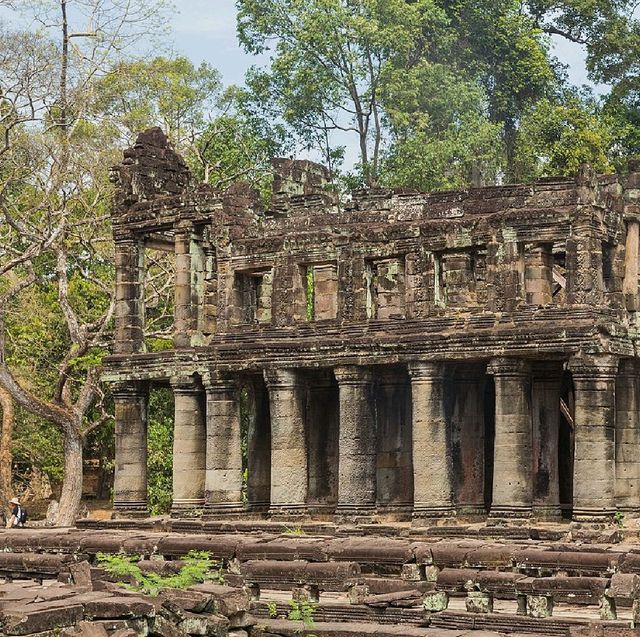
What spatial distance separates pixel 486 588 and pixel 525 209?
10.3 meters

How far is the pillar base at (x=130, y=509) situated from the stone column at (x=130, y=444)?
0.28 ft

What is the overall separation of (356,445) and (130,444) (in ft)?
20.6

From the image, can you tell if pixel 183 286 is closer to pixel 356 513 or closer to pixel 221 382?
pixel 221 382

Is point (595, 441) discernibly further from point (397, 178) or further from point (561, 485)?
point (397, 178)

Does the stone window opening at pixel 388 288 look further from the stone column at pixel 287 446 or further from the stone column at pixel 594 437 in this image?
the stone column at pixel 594 437

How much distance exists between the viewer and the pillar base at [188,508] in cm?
3256

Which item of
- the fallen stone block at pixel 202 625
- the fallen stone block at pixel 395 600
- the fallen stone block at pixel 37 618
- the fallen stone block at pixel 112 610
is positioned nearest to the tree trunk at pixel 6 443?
the fallen stone block at pixel 395 600

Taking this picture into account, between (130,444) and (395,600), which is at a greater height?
(130,444)

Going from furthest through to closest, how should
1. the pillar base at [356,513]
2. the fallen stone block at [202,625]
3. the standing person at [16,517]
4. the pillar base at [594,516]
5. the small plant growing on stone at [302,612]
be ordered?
the standing person at [16,517]
the pillar base at [356,513]
the pillar base at [594,516]
the small plant growing on stone at [302,612]
the fallen stone block at [202,625]

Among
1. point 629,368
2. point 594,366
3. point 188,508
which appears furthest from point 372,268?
point 188,508

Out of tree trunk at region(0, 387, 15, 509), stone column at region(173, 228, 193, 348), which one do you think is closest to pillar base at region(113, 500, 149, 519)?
stone column at region(173, 228, 193, 348)

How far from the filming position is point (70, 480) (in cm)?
4056

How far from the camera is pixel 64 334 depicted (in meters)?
45.2

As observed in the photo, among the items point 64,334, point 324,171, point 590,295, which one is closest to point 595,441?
point 590,295
